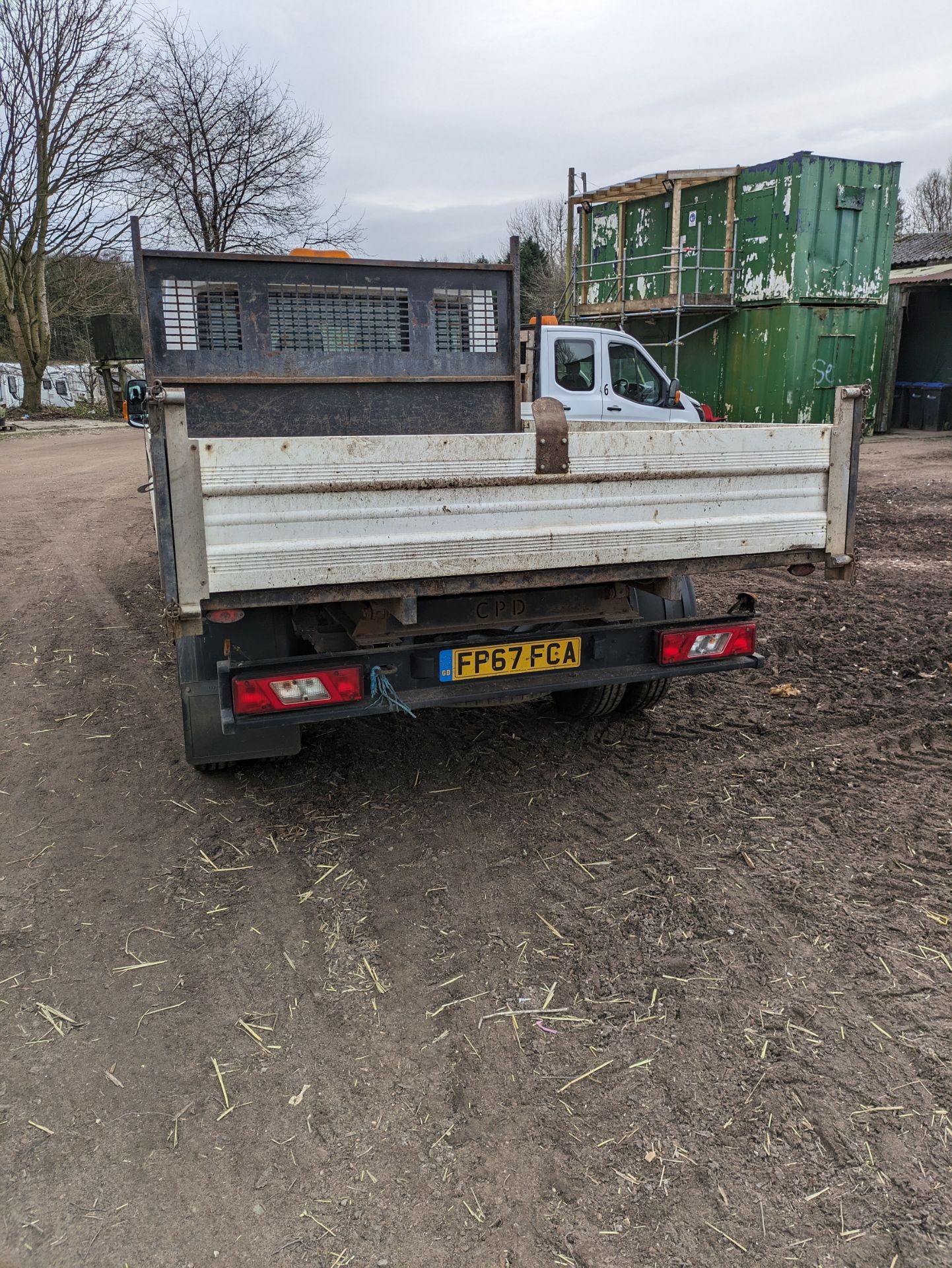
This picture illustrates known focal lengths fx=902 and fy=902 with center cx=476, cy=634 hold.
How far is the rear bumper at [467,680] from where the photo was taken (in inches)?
135

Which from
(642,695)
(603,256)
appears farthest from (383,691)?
(603,256)

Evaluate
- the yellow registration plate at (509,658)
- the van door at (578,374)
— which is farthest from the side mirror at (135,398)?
the van door at (578,374)

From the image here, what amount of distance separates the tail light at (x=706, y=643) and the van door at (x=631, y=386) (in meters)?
6.15

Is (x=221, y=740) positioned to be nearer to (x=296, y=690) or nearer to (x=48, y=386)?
(x=296, y=690)

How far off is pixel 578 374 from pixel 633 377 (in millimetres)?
735

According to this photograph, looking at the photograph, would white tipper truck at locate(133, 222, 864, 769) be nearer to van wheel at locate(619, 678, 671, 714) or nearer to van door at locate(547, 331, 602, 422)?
van wheel at locate(619, 678, 671, 714)

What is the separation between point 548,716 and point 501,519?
6.57 feet

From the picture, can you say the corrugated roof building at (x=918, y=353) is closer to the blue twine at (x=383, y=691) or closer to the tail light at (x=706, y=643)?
the tail light at (x=706, y=643)

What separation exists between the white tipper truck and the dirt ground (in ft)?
1.89

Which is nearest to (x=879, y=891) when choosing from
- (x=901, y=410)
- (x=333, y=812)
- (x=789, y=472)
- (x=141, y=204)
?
(x=789, y=472)

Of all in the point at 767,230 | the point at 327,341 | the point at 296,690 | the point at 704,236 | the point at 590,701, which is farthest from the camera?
the point at 704,236

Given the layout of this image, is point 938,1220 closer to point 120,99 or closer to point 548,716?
point 548,716

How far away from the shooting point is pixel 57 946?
308cm

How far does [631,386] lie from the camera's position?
33.0 feet
